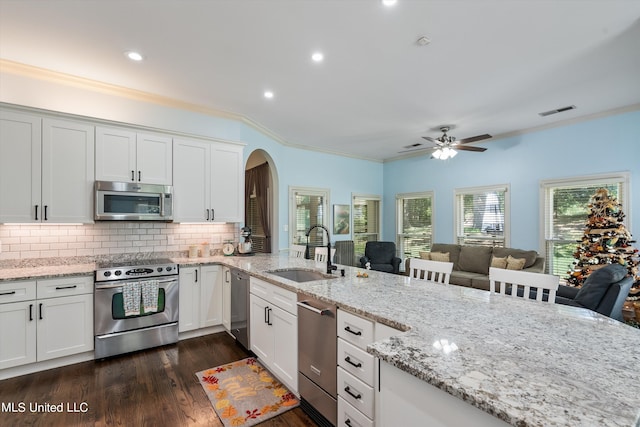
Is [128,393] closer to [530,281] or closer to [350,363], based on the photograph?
[350,363]

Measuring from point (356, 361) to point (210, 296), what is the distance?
2.50 meters

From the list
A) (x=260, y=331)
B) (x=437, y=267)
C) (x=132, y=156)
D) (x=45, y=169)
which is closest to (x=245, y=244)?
(x=260, y=331)

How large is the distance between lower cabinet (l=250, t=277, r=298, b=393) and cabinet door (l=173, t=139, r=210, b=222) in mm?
1456

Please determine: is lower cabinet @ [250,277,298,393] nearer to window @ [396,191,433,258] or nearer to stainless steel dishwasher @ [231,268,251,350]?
stainless steel dishwasher @ [231,268,251,350]

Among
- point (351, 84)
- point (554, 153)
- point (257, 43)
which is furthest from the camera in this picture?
point (554, 153)

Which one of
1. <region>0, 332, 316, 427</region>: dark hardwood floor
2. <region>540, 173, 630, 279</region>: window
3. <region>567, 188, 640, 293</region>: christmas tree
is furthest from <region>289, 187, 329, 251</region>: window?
<region>567, 188, 640, 293</region>: christmas tree

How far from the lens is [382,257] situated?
664cm

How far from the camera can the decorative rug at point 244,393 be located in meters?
2.21

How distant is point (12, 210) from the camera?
2865 millimetres

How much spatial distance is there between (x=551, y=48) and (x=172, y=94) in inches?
158

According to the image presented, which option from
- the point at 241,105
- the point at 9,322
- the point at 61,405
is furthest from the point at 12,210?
the point at 241,105

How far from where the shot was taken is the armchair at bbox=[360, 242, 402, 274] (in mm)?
6480

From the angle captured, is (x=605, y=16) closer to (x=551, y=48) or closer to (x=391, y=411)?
(x=551, y=48)

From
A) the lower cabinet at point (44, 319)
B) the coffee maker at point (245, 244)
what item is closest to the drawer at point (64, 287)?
the lower cabinet at point (44, 319)
